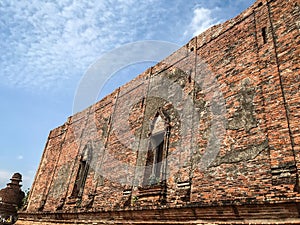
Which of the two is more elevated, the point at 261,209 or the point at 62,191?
the point at 62,191

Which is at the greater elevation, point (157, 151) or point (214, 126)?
point (214, 126)

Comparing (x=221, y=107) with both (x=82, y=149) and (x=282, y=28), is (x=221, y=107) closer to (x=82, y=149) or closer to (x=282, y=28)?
(x=282, y=28)

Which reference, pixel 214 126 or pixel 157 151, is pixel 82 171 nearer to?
pixel 157 151

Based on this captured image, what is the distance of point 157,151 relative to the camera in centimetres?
762

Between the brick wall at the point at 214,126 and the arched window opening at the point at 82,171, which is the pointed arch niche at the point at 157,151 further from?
the arched window opening at the point at 82,171

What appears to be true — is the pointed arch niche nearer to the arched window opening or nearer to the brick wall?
the brick wall

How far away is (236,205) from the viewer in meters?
4.52

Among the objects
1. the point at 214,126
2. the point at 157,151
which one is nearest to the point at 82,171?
the point at 157,151

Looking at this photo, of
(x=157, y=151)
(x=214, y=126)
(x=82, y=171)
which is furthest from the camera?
(x=82, y=171)

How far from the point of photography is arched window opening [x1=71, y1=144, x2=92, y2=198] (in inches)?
398

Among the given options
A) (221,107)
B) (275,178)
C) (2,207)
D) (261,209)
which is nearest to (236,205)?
(261,209)

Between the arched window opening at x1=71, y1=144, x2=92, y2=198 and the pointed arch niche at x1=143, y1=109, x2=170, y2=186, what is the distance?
3447 millimetres

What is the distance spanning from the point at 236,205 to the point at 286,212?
2.51 ft

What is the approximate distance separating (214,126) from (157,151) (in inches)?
82.8
